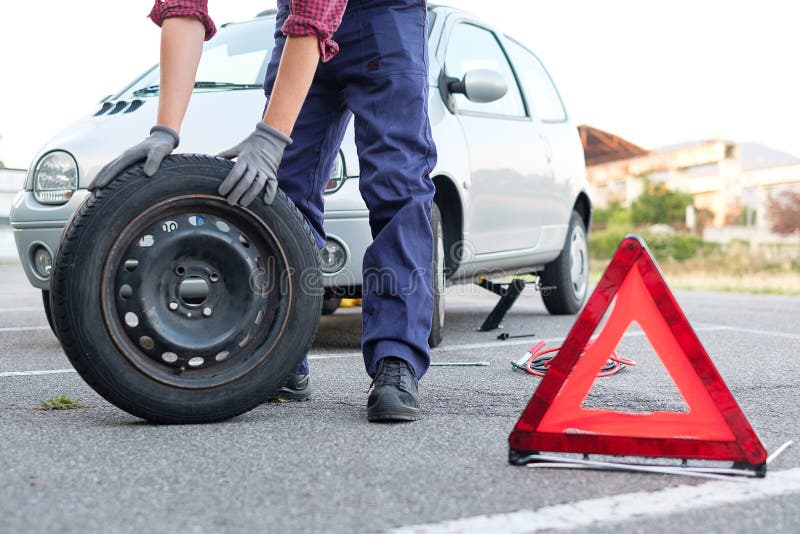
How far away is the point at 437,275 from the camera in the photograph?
4316mm

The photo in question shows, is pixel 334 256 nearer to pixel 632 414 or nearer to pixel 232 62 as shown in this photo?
pixel 232 62

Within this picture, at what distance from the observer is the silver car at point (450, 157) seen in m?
4.03

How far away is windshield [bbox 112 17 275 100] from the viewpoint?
4410mm

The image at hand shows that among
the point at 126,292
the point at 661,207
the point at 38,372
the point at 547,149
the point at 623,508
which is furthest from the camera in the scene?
the point at 661,207

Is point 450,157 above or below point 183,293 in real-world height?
above

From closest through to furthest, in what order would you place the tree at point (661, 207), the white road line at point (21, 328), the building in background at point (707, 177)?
1. the white road line at point (21, 328)
2. the tree at point (661, 207)
3. the building in background at point (707, 177)

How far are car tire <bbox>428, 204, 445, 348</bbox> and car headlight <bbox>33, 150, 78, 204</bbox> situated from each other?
5.20 feet

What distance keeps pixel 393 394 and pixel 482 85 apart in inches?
89.9

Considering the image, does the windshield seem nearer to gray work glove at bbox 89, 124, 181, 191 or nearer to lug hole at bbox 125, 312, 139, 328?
gray work glove at bbox 89, 124, 181, 191

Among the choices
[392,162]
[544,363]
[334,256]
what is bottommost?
[544,363]

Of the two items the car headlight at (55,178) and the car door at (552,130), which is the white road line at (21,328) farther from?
the car door at (552,130)

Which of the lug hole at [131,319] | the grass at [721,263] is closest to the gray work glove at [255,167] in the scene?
the lug hole at [131,319]

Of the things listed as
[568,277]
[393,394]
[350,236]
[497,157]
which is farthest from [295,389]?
[568,277]

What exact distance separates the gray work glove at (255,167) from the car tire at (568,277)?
4.06 metres
